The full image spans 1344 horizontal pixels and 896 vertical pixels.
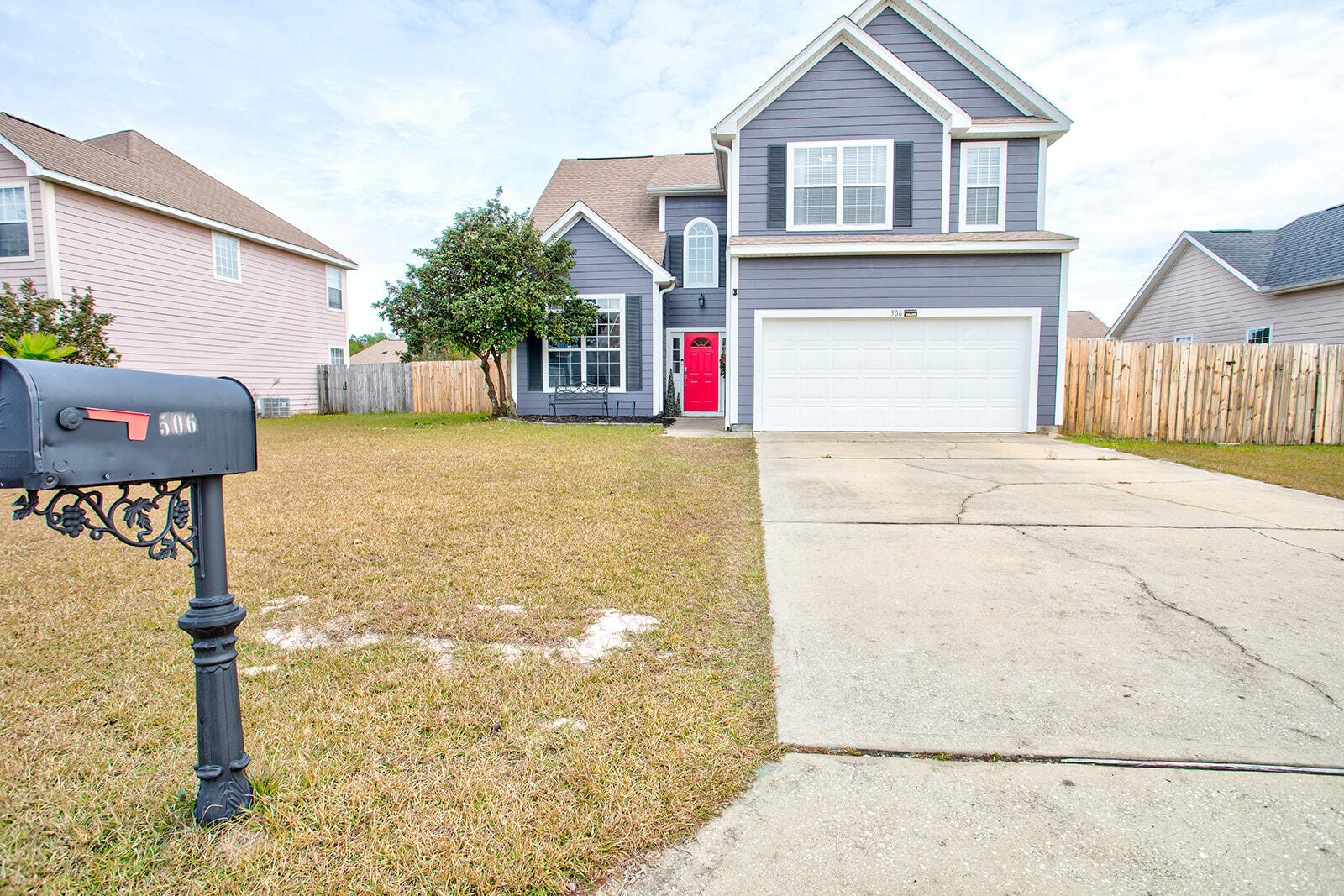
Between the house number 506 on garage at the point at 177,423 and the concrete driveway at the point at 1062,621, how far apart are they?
2.17 meters

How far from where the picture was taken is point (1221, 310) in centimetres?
1864

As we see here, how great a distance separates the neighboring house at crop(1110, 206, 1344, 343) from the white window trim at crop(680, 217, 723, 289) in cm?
1388

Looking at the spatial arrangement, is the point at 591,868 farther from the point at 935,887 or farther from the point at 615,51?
the point at 615,51

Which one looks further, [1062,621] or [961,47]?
[961,47]

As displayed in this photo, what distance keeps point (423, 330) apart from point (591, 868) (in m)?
15.2

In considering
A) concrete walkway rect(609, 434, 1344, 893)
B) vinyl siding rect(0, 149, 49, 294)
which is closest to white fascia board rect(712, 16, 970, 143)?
concrete walkway rect(609, 434, 1344, 893)

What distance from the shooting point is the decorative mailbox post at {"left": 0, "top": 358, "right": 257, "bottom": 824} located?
1398 mm

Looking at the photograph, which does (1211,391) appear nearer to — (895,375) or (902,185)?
(895,375)

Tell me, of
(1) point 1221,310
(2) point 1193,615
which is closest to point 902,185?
(2) point 1193,615

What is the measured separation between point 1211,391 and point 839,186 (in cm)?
832

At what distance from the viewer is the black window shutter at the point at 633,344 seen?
16.3 metres

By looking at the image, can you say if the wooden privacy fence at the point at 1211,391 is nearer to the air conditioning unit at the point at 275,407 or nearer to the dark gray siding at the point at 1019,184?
the dark gray siding at the point at 1019,184

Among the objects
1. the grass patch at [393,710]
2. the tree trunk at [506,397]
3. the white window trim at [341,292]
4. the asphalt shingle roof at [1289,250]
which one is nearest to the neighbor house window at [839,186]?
the tree trunk at [506,397]

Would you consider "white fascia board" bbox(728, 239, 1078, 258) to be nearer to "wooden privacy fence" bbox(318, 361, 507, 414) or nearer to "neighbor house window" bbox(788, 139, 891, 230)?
"neighbor house window" bbox(788, 139, 891, 230)
